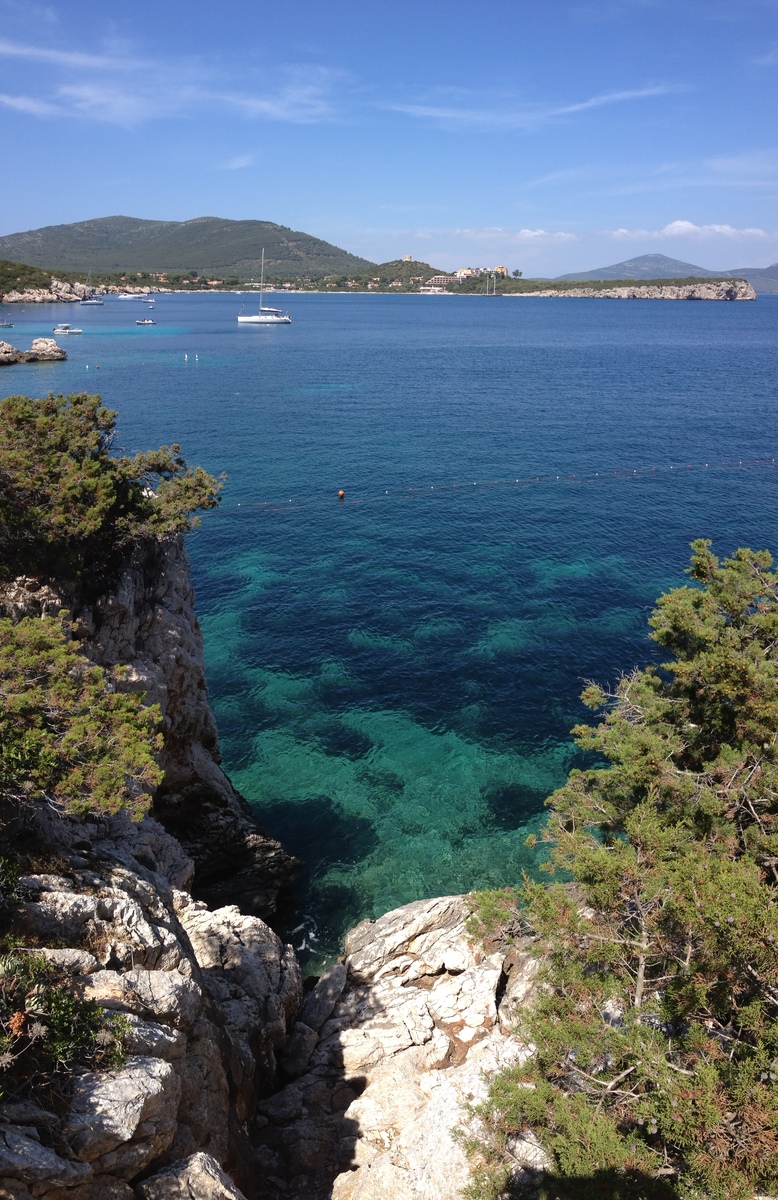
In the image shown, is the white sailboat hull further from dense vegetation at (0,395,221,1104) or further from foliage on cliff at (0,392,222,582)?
foliage on cliff at (0,392,222,582)

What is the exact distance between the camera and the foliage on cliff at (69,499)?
2027 centimetres

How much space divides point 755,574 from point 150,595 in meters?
20.1

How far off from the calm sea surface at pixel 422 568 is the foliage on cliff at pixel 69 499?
14.0 m

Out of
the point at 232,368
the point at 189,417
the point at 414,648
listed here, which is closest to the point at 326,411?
the point at 189,417

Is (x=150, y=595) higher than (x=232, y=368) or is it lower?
lower

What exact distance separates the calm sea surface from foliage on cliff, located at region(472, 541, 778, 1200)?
13549 mm

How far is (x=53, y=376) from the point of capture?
96.2 m

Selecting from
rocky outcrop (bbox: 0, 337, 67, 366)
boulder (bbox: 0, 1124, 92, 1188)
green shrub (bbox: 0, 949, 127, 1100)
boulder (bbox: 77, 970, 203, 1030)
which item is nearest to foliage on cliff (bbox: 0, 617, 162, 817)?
boulder (bbox: 77, 970, 203, 1030)

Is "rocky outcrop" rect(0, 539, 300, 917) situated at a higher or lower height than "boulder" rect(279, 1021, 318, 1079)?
higher

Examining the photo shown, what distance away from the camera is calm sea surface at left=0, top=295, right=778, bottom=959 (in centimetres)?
3098

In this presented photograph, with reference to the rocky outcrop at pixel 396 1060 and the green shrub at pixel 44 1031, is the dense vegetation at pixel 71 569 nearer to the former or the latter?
the green shrub at pixel 44 1031

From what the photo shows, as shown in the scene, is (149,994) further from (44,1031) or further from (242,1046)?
(242,1046)

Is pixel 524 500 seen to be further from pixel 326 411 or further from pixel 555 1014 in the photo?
pixel 555 1014

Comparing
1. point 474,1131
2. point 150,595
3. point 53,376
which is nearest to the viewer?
point 474,1131
